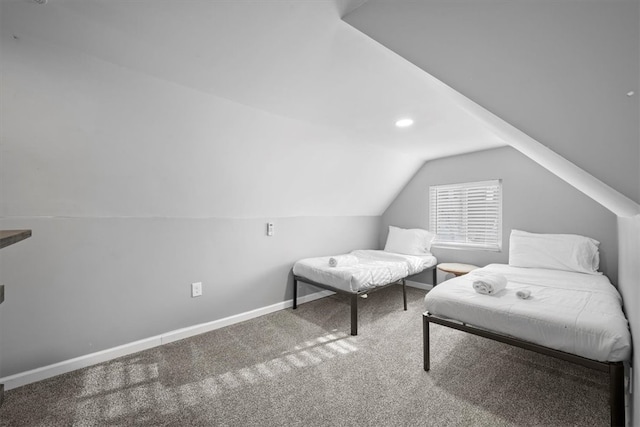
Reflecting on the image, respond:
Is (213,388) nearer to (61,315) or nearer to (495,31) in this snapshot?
(61,315)

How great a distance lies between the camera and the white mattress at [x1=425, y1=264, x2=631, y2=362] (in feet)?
4.75

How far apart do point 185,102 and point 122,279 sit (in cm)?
156

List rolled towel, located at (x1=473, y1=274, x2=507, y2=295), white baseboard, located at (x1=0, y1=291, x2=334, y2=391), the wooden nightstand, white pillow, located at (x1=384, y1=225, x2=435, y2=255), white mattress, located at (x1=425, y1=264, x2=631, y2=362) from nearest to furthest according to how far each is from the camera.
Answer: white mattress, located at (x1=425, y1=264, x2=631, y2=362)
white baseboard, located at (x1=0, y1=291, x2=334, y2=391)
rolled towel, located at (x1=473, y1=274, x2=507, y2=295)
the wooden nightstand
white pillow, located at (x1=384, y1=225, x2=435, y2=255)

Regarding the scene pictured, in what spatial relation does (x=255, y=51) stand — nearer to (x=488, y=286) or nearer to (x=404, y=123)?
(x=404, y=123)

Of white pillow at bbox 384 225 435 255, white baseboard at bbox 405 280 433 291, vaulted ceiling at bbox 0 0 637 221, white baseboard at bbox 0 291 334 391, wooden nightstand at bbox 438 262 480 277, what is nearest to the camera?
vaulted ceiling at bbox 0 0 637 221

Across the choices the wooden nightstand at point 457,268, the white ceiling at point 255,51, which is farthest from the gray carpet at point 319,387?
the white ceiling at point 255,51

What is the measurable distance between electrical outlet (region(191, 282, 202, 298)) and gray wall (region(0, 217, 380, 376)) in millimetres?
53

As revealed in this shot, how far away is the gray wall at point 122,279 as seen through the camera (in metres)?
1.90

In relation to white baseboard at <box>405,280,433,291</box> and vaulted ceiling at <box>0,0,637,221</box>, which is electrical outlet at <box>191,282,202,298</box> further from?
white baseboard at <box>405,280,433,291</box>

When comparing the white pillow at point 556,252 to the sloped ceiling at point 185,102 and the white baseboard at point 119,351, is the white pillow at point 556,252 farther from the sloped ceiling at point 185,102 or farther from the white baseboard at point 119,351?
the white baseboard at point 119,351

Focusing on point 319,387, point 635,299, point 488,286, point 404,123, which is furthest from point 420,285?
point 635,299

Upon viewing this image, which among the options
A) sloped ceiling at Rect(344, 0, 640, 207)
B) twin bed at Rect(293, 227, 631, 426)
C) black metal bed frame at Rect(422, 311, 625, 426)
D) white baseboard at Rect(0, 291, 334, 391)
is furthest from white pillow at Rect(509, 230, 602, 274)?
white baseboard at Rect(0, 291, 334, 391)

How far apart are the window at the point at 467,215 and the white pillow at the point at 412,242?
20 cm

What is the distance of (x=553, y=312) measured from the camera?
164cm
